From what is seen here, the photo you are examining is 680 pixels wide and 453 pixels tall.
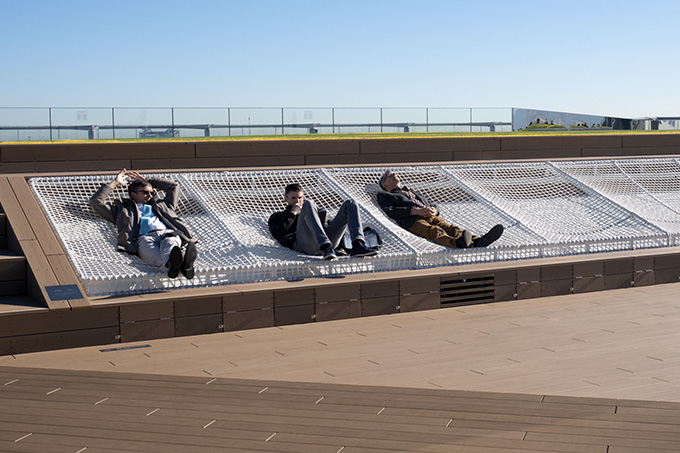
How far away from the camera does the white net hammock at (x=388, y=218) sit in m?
5.92

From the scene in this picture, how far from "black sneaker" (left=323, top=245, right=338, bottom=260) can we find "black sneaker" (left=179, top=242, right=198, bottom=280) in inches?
41.7

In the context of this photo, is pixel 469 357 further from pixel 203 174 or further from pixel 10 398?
pixel 203 174

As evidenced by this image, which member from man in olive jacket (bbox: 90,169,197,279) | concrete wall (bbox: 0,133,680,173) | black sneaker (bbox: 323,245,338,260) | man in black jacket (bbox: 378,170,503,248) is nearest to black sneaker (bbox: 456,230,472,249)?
man in black jacket (bbox: 378,170,503,248)

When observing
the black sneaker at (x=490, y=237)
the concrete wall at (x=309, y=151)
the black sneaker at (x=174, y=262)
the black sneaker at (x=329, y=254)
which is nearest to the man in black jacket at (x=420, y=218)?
the black sneaker at (x=490, y=237)

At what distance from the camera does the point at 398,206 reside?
7.41 metres

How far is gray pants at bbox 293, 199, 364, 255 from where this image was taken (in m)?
6.28

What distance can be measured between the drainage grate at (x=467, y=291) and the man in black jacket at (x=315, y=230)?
2.06 ft

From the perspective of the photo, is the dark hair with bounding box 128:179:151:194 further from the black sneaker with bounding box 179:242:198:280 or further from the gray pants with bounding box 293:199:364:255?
the gray pants with bounding box 293:199:364:255

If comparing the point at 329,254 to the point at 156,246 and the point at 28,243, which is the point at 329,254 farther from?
the point at 28,243

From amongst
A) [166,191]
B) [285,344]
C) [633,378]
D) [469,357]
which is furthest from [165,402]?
[166,191]

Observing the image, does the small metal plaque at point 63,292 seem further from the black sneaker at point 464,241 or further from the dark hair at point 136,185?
the black sneaker at point 464,241

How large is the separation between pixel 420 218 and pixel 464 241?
64 cm

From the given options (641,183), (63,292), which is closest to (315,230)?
(63,292)

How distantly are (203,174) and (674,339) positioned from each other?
4.24m
